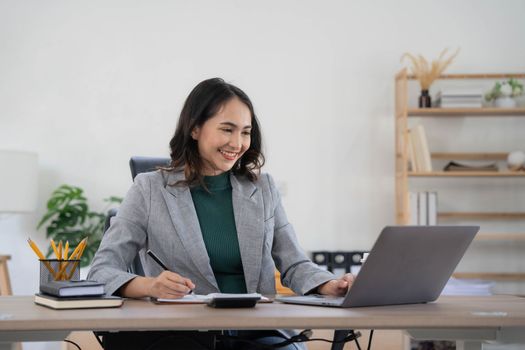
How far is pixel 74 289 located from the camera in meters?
1.63

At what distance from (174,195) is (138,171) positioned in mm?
330

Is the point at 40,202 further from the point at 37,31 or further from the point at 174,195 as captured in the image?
the point at 174,195

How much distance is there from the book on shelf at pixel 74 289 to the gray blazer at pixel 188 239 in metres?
0.30

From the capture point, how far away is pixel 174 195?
217 cm

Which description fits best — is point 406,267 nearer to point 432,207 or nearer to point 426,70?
point 432,207

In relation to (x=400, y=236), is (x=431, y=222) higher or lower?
lower

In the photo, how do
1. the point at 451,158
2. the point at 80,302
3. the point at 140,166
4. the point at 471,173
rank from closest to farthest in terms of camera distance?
the point at 80,302 → the point at 140,166 → the point at 471,173 → the point at 451,158

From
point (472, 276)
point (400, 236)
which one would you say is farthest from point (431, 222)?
point (400, 236)

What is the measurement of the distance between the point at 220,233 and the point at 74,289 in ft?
2.08

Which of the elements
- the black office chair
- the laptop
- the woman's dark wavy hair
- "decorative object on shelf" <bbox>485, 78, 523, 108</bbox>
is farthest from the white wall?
the laptop

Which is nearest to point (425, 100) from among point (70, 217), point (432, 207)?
point (432, 207)

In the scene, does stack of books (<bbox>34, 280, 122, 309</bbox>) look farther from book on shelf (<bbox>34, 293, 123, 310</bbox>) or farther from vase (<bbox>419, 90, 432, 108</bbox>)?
vase (<bbox>419, 90, 432, 108</bbox>)

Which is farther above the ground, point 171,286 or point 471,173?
point 171,286

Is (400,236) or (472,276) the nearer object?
(400,236)
